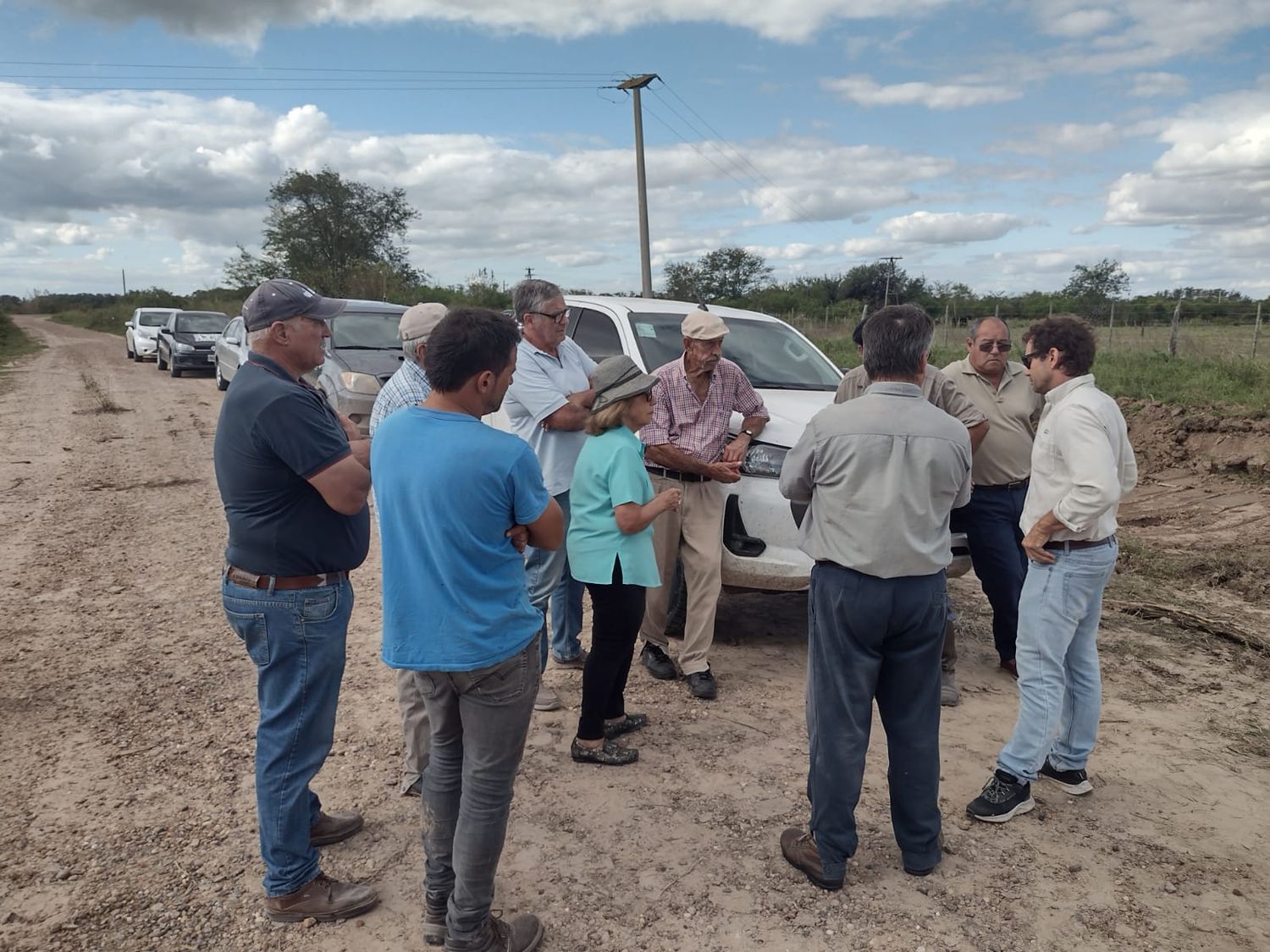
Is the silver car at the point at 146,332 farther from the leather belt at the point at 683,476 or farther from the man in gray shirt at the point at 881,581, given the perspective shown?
the man in gray shirt at the point at 881,581

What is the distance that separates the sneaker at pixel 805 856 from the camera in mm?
2832

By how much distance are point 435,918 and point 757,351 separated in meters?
4.22

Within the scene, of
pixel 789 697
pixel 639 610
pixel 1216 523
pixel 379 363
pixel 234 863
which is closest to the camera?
pixel 234 863

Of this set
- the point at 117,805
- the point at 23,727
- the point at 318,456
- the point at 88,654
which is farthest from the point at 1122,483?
the point at 88,654

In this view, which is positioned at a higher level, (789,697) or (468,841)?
(468,841)

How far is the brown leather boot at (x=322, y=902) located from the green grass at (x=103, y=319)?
5055cm

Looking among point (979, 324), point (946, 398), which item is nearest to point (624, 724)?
point (946, 398)

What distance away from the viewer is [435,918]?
2.55 meters

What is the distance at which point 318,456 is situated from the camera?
2.33m

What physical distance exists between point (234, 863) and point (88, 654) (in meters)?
2.34

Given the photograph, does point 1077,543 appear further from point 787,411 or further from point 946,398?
point 787,411

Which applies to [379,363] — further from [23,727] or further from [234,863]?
[234,863]

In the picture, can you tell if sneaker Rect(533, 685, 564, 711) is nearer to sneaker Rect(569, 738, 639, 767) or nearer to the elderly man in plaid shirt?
sneaker Rect(569, 738, 639, 767)

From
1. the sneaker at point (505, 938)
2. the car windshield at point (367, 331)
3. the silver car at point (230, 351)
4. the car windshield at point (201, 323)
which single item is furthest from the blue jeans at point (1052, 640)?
the car windshield at point (201, 323)
